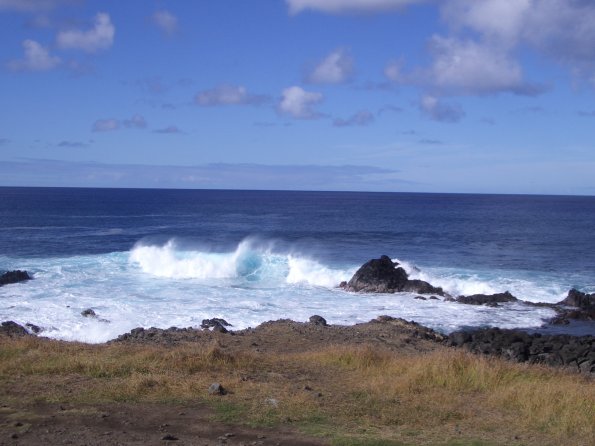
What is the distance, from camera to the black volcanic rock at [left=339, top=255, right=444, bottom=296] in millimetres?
33188

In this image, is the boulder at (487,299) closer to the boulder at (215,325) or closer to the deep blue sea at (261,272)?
the deep blue sea at (261,272)

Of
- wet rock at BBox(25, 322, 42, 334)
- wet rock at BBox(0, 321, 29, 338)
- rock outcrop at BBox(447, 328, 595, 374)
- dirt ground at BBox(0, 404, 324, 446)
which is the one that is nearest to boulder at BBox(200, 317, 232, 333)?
wet rock at BBox(25, 322, 42, 334)

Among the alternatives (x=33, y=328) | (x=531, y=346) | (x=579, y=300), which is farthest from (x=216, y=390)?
(x=579, y=300)

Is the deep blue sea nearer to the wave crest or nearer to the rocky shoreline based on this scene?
the wave crest

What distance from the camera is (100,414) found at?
990 centimetres

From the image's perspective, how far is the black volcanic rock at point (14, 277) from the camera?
32781mm

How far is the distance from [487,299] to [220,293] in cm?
1271

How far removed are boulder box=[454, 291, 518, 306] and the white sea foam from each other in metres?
0.71

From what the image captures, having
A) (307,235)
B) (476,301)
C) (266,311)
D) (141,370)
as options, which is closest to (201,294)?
(266,311)

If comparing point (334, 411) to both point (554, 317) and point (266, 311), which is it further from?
point (554, 317)

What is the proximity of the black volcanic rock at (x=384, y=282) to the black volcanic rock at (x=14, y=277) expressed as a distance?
55.2ft

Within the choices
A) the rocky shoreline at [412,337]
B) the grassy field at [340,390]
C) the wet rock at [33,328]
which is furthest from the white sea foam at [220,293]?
the grassy field at [340,390]

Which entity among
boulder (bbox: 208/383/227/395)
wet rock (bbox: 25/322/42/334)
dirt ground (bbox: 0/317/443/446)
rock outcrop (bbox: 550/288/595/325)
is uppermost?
boulder (bbox: 208/383/227/395)

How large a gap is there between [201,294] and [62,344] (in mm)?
16105
